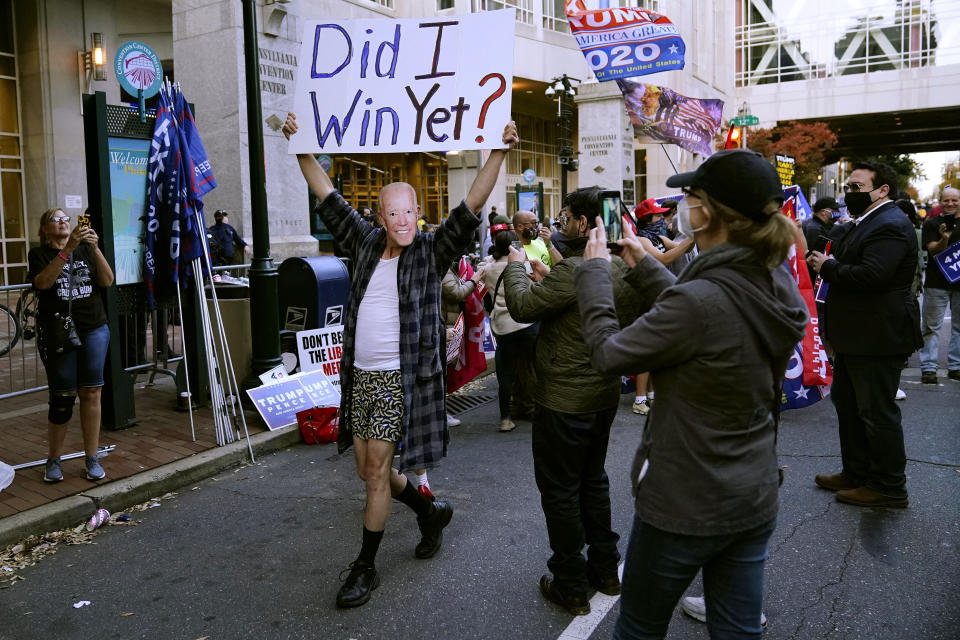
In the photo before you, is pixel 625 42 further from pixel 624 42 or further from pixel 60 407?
pixel 60 407

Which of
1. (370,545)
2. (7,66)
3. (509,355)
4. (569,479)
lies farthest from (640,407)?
(7,66)

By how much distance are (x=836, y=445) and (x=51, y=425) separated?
18.8ft

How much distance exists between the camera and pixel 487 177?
143 inches

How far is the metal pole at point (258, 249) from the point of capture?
676 centimetres


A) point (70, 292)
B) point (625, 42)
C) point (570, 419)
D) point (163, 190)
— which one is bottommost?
point (570, 419)

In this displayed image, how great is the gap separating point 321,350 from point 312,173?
385 centimetres

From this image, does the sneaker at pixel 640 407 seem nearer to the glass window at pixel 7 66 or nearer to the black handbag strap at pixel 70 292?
the black handbag strap at pixel 70 292

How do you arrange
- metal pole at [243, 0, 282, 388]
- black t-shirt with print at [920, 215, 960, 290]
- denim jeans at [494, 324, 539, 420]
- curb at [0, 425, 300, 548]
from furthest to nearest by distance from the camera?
black t-shirt with print at [920, 215, 960, 290] → metal pole at [243, 0, 282, 388] → denim jeans at [494, 324, 539, 420] → curb at [0, 425, 300, 548]

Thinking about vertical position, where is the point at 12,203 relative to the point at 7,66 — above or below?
below

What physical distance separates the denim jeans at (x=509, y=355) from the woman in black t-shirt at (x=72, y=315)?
317cm

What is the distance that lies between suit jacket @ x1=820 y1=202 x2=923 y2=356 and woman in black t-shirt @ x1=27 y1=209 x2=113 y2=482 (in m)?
4.71

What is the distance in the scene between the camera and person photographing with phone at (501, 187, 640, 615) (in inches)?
134

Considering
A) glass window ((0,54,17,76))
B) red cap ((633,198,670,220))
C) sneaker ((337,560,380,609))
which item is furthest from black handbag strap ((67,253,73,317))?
glass window ((0,54,17,76))

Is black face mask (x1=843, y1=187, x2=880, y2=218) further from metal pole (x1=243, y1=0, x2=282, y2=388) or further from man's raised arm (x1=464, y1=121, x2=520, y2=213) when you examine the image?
metal pole (x1=243, y1=0, x2=282, y2=388)
